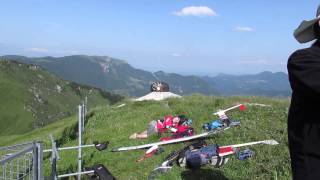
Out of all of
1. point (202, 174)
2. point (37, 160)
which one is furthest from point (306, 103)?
point (202, 174)

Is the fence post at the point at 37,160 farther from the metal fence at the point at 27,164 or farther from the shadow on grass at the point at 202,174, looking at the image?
the shadow on grass at the point at 202,174

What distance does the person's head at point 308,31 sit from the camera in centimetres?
383

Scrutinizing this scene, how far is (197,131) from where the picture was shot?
18.3 metres

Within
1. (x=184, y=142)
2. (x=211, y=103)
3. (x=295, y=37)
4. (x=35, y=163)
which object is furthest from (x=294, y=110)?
(x=211, y=103)

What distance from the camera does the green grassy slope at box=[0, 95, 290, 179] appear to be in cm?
1170

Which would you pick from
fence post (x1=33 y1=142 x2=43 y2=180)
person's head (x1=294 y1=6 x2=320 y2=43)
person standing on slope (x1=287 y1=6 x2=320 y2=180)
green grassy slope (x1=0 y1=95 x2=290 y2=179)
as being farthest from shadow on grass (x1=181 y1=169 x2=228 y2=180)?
person's head (x1=294 y1=6 x2=320 y2=43)

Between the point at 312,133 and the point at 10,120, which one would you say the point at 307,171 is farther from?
the point at 10,120

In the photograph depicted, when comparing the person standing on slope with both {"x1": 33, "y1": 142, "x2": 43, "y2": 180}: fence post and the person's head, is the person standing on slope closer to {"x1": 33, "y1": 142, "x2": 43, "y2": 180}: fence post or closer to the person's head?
the person's head

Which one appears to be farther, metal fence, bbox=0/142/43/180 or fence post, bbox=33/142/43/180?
fence post, bbox=33/142/43/180

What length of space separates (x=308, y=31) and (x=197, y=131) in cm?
1451

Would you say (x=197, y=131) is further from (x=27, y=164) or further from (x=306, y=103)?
(x=306, y=103)

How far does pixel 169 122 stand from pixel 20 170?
33.7 feet

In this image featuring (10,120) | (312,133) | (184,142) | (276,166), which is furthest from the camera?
(10,120)

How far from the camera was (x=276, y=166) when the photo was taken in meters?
11.0
